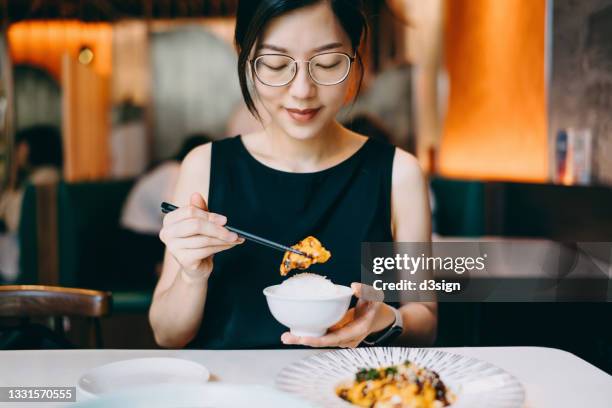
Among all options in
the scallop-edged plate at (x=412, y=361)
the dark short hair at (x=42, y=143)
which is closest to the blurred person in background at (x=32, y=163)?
the dark short hair at (x=42, y=143)

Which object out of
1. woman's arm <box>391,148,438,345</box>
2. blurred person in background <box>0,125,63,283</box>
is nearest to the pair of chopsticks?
woman's arm <box>391,148,438,345</box>

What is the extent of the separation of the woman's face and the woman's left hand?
342mm

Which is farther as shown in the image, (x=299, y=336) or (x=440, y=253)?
(x=440, y=253)

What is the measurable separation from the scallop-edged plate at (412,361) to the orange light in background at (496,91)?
5.17ft

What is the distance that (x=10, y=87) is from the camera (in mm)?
3723

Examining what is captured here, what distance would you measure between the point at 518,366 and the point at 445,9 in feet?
10.7

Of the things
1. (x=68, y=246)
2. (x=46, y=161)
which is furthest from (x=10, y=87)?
(x=68, y=246)

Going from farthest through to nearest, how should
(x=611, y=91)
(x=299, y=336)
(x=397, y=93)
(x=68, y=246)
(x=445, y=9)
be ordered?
1. (x=397, y=93)
2. (x=445, y=9)
3. (x=68, y=246)
4. (x=611, y=91)
5. (x=299, y=336)

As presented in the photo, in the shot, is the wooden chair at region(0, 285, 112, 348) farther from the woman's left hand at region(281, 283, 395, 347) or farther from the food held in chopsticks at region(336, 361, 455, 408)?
the food held in chopsticks at region(336, 361, 455, 408)

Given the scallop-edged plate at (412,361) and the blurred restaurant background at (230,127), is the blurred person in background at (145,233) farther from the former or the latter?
the scallop-edged plate at (412,361)

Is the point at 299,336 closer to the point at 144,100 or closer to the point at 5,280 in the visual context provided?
the point at 5,280

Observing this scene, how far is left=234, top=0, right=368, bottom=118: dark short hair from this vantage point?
91 centimetres

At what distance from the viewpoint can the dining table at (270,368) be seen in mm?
615

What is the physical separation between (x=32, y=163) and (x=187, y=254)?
3.37 metres
